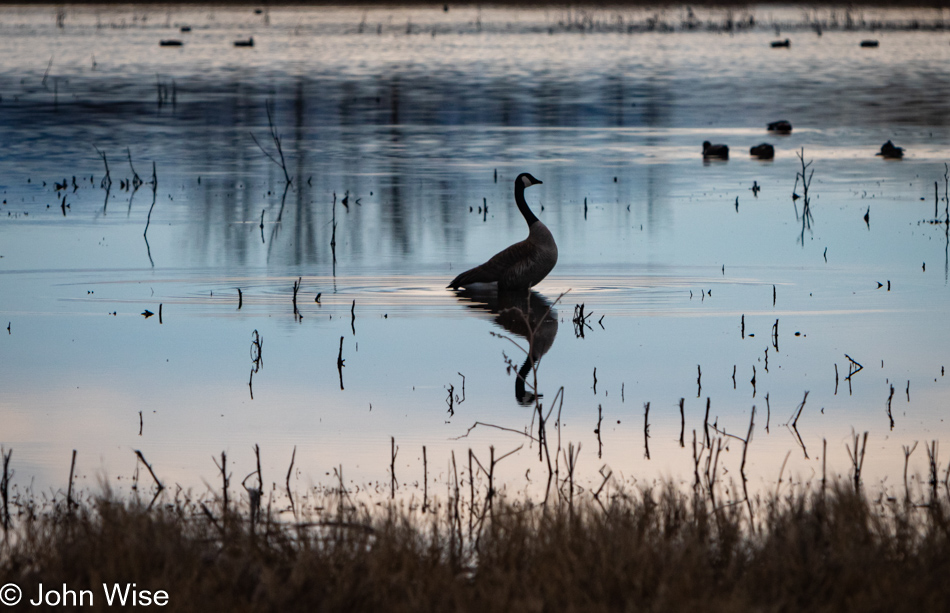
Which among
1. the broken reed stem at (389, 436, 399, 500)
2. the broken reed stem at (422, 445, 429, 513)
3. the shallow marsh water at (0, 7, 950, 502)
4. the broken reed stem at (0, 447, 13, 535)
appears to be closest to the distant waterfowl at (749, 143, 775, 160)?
the shallow marsh water at (0, 7, 950, 502)

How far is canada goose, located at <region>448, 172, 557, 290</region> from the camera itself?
12.6m

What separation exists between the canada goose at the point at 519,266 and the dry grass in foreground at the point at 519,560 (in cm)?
669

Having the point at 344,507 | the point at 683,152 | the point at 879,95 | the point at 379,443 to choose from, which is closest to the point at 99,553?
the point at 344,507

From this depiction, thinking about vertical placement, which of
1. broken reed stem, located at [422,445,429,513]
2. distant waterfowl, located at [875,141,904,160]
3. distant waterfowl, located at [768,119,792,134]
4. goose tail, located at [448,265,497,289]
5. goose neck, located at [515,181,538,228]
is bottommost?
broken reed stem, located at [422,445,429,513]

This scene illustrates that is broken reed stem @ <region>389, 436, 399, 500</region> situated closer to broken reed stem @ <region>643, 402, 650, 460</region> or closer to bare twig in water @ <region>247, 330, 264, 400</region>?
broken reed stem @ <region>643, 402, 650, 460</region>

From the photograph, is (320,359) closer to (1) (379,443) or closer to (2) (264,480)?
(1) (379,443)

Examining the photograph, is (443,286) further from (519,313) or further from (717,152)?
(717,152)

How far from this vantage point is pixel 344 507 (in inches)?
241

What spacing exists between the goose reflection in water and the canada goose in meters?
0.12

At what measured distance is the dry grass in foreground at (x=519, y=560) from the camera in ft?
16.6

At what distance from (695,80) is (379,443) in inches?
1657

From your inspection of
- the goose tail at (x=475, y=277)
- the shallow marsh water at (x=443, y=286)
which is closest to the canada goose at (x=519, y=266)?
the goose tail at (x=475, y=277)

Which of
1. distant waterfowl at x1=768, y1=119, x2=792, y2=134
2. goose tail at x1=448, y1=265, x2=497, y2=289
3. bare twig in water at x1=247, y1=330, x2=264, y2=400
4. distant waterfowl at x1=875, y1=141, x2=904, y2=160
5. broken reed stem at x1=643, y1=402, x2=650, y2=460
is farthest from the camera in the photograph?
distant waterfowl at x1=768, y1=119, x2=792, y2=134

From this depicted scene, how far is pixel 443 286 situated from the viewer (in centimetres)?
1327
